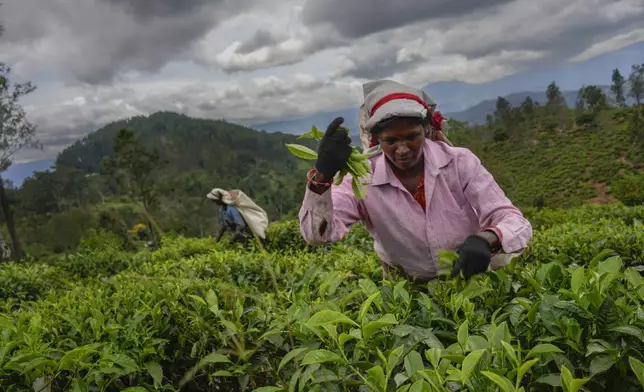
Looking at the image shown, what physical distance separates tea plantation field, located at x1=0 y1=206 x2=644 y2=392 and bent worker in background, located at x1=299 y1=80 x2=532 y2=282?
214mm

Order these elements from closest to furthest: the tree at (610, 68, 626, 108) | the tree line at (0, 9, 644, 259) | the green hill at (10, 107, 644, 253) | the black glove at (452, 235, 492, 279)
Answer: the black glove at (452, 235, 492, 279) < the tree line at (0, 9, 644, 259) < the green hill at (10, 107, 644, 253) < the tree at (610, 68, 626, 108)

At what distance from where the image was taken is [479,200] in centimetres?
206

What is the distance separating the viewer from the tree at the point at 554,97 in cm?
6336

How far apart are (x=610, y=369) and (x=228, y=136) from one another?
173 m

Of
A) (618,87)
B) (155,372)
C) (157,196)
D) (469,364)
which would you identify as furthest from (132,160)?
(618,87)

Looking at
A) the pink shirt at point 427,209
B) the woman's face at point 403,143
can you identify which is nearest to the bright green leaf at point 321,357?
the pink shirt at point 427,209

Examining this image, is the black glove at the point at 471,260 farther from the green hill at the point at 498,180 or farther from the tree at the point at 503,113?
the tree at the point at 503,113

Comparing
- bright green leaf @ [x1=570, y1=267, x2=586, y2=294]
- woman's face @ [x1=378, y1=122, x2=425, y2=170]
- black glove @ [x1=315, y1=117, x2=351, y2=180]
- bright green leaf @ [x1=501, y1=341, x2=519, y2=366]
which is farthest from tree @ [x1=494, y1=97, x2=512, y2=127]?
bright green leaf @ [x1=501, y1=341, x2=519, y2=366]

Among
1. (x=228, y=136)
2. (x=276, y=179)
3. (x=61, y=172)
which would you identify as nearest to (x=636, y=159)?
(x=276, y=179)

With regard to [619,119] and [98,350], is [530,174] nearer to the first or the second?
[619,119]

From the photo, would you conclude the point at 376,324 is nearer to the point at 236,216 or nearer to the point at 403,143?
the point at 403,143

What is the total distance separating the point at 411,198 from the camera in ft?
7.06

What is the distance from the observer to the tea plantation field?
3.55 feet

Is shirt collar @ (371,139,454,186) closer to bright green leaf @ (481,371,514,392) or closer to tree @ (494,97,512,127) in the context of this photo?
bright green leaf @ (481,371,514,392)
